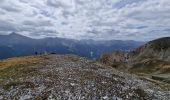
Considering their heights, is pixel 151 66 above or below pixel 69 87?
below

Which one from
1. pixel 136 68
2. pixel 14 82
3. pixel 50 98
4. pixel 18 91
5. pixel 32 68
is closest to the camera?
pixel 50 98

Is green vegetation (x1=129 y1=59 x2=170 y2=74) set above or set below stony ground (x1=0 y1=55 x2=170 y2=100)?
below

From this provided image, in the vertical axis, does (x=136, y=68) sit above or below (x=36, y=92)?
below

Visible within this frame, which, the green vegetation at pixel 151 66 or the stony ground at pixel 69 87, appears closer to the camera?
the stony ground at pixel 69 87

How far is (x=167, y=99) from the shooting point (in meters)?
41.6

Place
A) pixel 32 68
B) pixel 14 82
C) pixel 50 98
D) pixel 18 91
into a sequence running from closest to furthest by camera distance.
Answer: pixel 50 98 → pixel 18 91 → pixel 14 82 → pixel 32 68

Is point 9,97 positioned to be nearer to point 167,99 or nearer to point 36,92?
point 36,92

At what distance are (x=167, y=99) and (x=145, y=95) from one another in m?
3.51

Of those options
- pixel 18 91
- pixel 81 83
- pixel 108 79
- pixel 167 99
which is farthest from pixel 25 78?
pixel 167 99

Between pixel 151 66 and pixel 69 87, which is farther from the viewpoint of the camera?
pixel 151 66

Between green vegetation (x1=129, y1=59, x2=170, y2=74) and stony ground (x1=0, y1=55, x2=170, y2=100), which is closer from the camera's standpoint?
stony ground (x1=0, y1=55, x2=170, y2=100)

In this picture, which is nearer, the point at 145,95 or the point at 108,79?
the point at 145,95

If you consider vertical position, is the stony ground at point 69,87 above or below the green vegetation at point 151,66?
above

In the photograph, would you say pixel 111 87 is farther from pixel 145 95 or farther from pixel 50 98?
pixel 50 98
